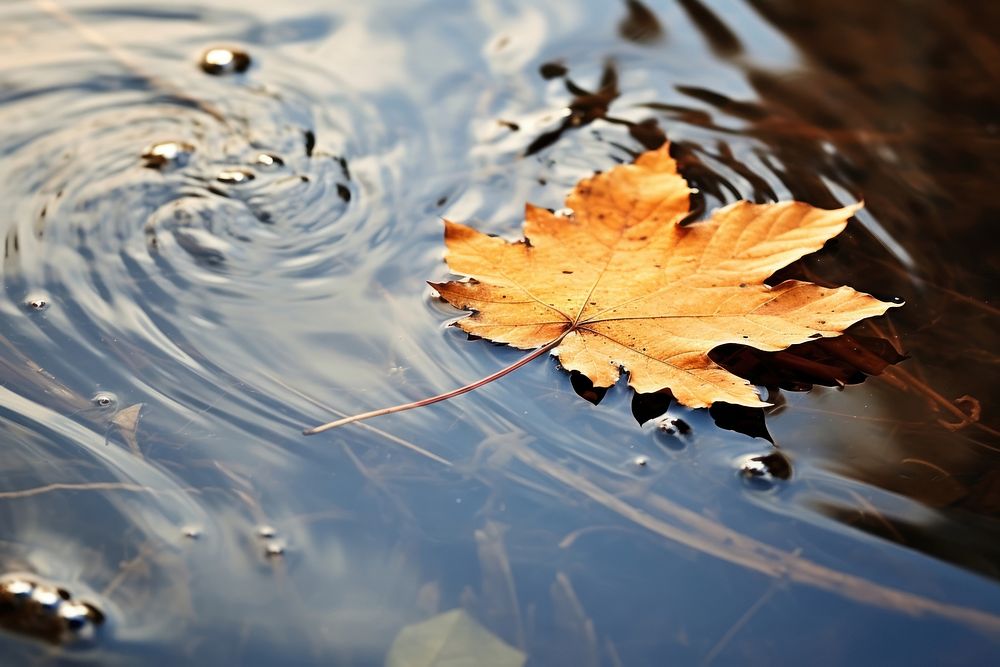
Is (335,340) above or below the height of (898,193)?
below

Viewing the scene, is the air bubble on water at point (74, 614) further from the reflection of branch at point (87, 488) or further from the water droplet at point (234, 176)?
the water droplet at point (234, 176)

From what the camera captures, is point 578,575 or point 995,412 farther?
point 995,412

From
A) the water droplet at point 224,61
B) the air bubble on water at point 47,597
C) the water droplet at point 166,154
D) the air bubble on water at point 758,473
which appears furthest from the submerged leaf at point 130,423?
the water droplet at point 224,61

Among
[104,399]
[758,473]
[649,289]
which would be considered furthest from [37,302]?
[758,473]

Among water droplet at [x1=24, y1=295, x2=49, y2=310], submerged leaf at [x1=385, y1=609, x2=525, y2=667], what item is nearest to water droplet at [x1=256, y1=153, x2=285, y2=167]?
water droplet at [x1=24, y1=295, x2=49, y2=310]

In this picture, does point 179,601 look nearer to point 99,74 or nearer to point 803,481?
point 803,481

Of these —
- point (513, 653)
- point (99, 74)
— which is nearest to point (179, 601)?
point (513, 653)

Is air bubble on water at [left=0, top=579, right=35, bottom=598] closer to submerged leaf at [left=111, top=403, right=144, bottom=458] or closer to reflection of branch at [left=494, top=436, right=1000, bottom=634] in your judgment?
submerged leaf at [left=111, top=403, right=144, bottom=458]

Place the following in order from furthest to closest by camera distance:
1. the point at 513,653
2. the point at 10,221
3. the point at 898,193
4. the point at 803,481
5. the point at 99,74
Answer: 1. the point at 99,74
2. the point at 898,193
3. the point at 10,221
4. the point at 803,481
5. the point at 513,653
